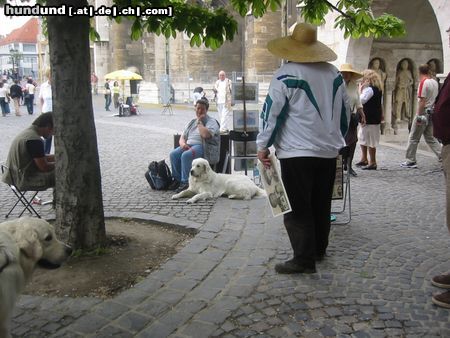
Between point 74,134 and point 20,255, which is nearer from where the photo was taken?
point 20,255

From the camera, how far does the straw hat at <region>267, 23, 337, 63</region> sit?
4.41 meters

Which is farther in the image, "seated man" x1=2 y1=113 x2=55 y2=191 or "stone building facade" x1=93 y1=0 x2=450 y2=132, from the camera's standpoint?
"stone building facade" x1=93 y1=0 x2=450 y2=132

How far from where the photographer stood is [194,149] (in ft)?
26.7

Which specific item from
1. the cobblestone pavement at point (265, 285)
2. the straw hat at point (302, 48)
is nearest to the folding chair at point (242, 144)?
the cobblestone pavement at point (265, 285)

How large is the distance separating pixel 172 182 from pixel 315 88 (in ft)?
14.4

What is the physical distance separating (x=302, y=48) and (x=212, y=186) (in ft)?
11.4

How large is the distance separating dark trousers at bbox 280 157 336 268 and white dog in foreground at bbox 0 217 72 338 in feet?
6.37

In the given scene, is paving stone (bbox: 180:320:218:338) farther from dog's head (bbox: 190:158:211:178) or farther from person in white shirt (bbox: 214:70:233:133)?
person in white shirt (bbox: 214:70:233:133)

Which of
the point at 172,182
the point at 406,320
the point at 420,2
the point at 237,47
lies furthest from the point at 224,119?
the point at 237,47

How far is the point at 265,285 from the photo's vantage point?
429 centimetres

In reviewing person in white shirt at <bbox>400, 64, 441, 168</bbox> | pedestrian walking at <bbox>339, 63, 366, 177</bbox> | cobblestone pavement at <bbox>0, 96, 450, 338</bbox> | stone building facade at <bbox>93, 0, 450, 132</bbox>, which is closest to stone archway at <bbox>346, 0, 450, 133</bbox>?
stone building facade at <bbox>93, 0, 450, 132</bbox>

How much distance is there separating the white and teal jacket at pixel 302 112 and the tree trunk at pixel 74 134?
166 centimetres

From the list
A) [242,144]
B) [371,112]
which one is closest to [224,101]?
[371,112]

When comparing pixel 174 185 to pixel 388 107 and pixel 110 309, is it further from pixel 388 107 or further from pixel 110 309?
pixel 388 107
